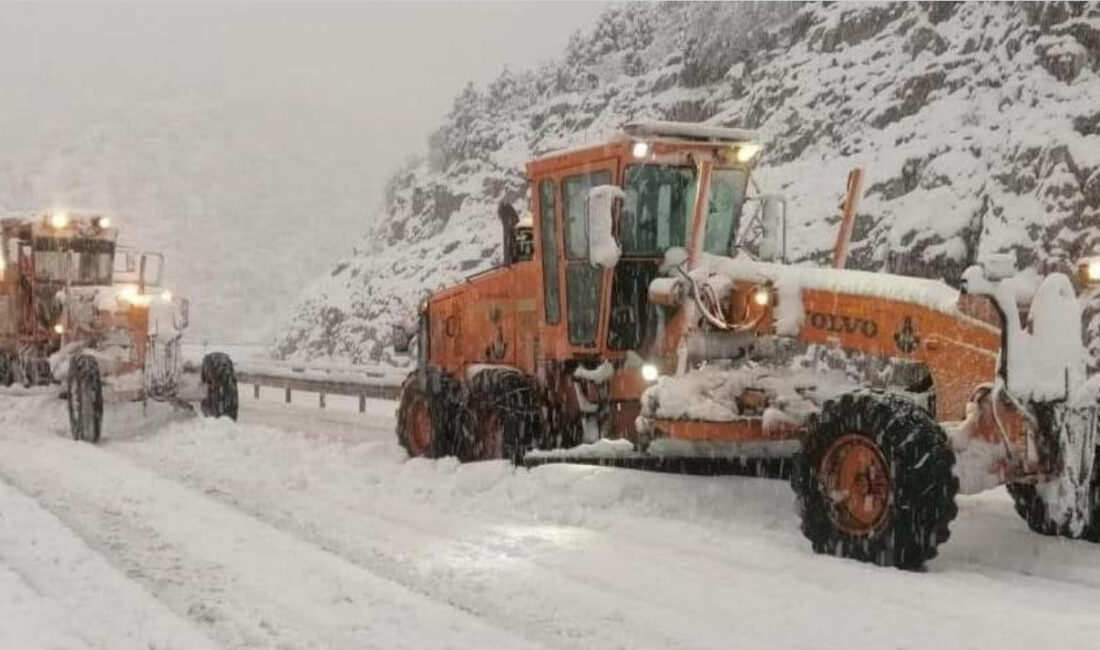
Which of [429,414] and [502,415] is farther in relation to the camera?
[429,414]

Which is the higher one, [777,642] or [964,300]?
[964,300]

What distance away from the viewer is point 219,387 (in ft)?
51.3

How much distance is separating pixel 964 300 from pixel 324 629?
409cm

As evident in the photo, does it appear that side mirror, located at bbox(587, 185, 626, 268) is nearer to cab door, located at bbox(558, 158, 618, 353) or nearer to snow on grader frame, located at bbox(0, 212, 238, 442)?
cab door, located at bbox(558, 158, 618, 353)

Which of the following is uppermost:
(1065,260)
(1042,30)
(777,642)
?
(1042,30)

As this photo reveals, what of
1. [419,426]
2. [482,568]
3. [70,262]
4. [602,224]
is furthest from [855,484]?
[70,262]

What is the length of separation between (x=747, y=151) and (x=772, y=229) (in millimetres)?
700

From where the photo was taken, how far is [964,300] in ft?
23.4

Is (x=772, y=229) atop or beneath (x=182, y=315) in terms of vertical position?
atop

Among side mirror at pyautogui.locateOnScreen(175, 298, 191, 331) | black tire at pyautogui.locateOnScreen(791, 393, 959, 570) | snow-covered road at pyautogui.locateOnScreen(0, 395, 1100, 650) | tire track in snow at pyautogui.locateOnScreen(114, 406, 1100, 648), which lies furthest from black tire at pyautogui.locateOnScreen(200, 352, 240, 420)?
black tire at pyautogui.locateOnScreen(791, 393, 959, 570)

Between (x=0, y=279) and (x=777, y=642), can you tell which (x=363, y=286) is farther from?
(x=777, y=642)

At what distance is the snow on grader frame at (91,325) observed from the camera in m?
14.8

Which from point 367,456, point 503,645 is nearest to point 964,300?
point 503,645

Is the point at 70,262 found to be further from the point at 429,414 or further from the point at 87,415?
the point at 429,414
